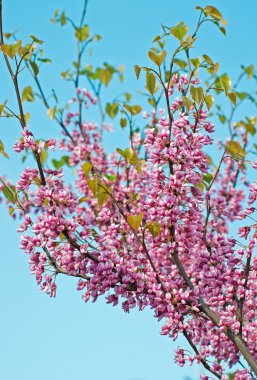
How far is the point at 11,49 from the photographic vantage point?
4.51 metres

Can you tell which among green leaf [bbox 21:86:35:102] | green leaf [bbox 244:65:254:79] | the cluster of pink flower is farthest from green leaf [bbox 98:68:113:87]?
the cluster of pink flower

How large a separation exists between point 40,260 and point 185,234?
1.12 m

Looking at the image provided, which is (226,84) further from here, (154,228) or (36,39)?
(36,39)

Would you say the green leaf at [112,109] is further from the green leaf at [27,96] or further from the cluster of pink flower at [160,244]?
the cluster of pink flower at [160,244]

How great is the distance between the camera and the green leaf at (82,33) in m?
8.70

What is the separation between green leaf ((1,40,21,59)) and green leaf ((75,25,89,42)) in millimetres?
4351

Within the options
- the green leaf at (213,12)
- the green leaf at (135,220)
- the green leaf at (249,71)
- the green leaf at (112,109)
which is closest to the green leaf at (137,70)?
the green leaf at (213,12)

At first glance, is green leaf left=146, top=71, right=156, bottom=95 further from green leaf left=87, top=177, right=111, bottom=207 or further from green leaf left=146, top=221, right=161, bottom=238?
green leaf left=146, top=221, right=161, bottom=238

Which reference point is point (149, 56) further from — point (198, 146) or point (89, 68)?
point (89, 68)

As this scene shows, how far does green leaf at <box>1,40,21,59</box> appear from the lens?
14.8ft

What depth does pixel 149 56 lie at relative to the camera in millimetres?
4414

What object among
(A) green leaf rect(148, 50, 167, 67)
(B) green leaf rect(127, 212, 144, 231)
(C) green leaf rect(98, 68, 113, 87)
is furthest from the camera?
(C) green leaf rect(98, 68, 113, 87)

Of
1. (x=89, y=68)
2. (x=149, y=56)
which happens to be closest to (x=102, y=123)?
(x=89, y=68)

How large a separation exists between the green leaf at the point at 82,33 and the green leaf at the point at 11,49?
4.35 metres
